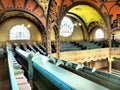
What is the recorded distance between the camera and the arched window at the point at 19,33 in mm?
16500

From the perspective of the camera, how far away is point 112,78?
2432 millimetres

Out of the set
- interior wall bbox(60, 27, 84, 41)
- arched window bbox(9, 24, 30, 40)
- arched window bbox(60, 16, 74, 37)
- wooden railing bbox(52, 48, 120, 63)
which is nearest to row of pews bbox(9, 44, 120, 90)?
wooden railing bbox(52, 48, 120, 63)

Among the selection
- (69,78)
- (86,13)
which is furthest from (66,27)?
(69,78)

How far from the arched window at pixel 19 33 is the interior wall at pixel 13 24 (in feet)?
1.10

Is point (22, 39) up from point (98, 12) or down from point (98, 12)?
down

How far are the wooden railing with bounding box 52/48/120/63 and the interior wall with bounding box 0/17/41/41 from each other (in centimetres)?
432

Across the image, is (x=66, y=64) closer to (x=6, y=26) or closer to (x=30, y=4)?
(x=30, y=4)

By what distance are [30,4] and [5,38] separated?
4152 mm

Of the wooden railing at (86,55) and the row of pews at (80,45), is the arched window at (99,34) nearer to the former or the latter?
the row of pews at (80,45)

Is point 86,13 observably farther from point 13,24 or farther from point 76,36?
point 13,24

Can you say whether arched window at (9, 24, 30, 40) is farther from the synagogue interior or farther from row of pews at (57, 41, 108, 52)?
row of pews at (57, 41, 108, 52)

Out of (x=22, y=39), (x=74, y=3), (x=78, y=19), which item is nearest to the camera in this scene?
(x=74, y=3)

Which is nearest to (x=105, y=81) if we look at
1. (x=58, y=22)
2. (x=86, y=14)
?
(x=58, y=22)

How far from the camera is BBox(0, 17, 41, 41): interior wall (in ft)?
52.3
